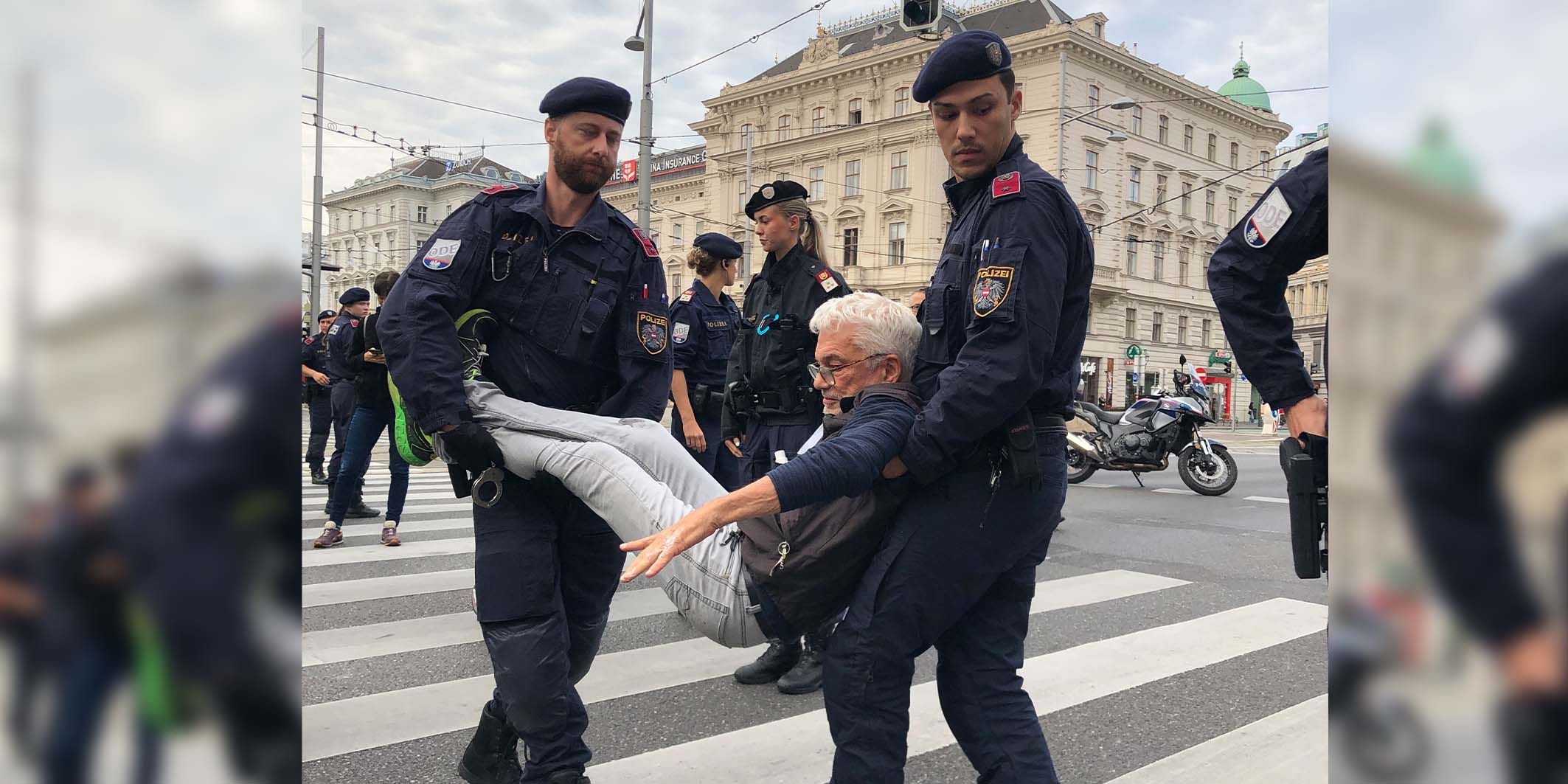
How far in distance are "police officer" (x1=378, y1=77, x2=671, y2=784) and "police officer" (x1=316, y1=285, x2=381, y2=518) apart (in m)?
4.43

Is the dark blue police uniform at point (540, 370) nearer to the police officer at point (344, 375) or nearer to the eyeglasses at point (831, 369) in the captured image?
the eyeglasses at point (831, 369)

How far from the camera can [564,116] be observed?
8.91 ft

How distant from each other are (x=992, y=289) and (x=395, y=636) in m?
3.42

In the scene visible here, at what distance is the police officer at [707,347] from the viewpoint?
572cm

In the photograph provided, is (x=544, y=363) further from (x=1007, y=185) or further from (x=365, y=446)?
(x=365, y=446)

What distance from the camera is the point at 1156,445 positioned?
11398mm

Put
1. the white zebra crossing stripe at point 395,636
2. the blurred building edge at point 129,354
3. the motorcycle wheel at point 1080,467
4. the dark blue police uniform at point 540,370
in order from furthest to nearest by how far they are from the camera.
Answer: the motorcycle wheel at point 1080,467, the white zebra crossing stripe at point 395,636, the dark blue police uniform at point 540,370, the blurred building edge at point 129,354

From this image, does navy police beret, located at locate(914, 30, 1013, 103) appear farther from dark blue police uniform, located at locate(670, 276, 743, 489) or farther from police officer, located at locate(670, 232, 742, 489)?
dark blue police uniform, located at locate(670, 276, 743, 489)

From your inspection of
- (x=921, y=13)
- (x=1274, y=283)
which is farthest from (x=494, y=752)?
(x=921, y=13)

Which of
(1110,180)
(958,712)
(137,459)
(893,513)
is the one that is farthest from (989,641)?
(1110,180)

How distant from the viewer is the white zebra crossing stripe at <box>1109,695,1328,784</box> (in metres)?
2.86

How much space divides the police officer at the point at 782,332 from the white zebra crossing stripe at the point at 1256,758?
5.76 feet

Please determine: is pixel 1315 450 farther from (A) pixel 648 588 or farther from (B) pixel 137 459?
(A) pixel 648 588

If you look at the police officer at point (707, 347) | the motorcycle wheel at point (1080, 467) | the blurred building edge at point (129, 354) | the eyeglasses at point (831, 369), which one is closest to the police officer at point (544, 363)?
the eyeglasses at point (831, 369)
